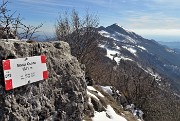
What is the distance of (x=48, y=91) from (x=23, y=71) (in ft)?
6.06

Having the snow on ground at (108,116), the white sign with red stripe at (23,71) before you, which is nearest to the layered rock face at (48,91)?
the white sign with red stripe at (23,71)

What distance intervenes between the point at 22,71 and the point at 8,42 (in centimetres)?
96

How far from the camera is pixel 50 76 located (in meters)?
10.7

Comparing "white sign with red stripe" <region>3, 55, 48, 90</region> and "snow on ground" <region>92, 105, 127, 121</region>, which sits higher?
"white sign with red stripe" <region>3, 55, 48, 90</region>

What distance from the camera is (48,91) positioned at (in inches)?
413

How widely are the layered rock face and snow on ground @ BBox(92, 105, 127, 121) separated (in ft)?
12.0

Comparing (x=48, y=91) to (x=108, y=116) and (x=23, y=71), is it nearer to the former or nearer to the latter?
(x=23, y=71)

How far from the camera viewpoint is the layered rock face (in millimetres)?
8664

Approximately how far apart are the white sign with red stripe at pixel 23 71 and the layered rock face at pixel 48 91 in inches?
6.7

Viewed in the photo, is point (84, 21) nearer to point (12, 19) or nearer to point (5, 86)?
point (12, 19)

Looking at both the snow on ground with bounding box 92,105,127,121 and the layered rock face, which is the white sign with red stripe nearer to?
the layered rock face

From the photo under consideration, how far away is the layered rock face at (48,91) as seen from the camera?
866cm

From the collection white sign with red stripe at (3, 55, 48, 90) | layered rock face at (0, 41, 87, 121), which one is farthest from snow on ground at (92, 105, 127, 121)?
white sign with red stripe at (3, 55, 48, 90)

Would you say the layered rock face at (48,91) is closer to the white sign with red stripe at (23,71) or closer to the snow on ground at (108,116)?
the white sign with red stripe at (23,71)
